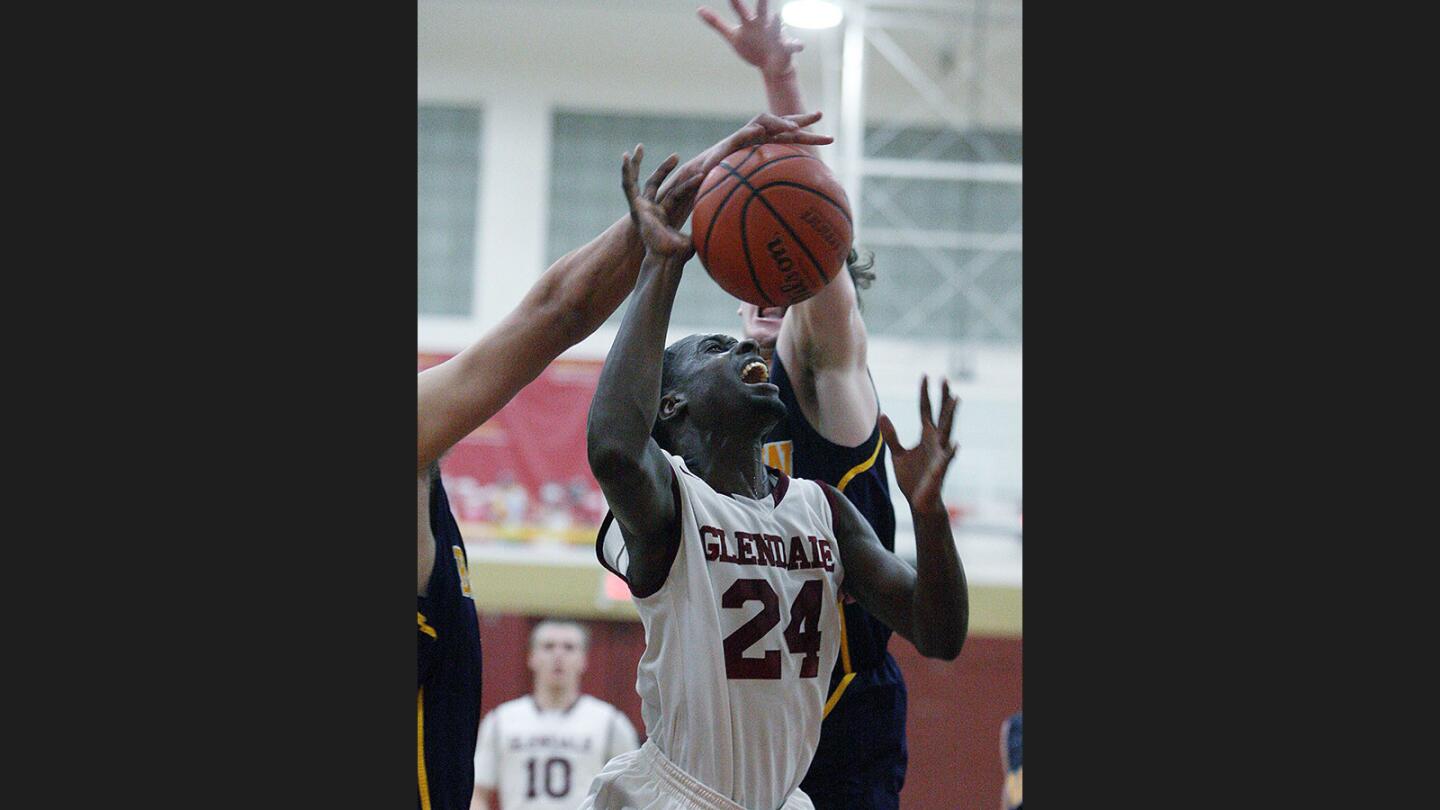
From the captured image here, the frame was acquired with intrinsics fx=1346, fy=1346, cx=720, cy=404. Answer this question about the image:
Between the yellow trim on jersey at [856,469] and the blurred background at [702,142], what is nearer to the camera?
the yellow trim on jersey at [856,469]

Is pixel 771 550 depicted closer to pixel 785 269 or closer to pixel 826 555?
pixel 826 555

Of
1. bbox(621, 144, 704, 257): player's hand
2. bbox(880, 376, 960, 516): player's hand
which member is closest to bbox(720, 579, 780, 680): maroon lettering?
bbox(880, 376, 960, 516): player's hand

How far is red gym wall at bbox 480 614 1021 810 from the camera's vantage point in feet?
35.9

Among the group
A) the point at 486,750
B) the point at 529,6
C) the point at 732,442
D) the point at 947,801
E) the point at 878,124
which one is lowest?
the point at 947,801

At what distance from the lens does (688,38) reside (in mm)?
16094

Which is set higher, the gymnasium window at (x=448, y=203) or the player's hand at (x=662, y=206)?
the gymnasium window at (x=448, y=203)

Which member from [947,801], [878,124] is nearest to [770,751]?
[947,801]

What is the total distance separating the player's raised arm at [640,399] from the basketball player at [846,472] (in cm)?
107

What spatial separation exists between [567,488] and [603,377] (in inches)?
359

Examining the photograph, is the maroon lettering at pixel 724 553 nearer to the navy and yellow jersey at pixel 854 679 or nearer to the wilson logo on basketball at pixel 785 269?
the wilson logo on basketball at pixel 785 269

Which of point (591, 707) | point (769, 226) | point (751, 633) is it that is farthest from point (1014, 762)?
point (769, 226)

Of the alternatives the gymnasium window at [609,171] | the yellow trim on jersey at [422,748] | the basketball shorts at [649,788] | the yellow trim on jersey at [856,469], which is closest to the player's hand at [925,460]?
the basketball shorts at [649,788]

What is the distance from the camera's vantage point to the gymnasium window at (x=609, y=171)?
1569cm

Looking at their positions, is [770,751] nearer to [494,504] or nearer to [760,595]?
[760,595]
